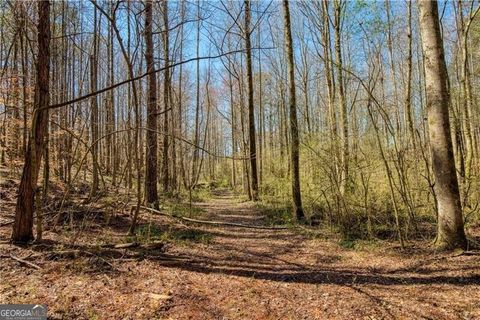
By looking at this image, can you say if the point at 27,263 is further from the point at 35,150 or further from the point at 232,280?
the point at 232,280

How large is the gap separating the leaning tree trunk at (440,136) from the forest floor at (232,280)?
349 millimetres

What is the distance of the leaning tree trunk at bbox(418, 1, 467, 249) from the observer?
14.0 feet

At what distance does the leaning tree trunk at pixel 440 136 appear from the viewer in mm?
4262

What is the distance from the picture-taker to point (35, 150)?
404 centimetres

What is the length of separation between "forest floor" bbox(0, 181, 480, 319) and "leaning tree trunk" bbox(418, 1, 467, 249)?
0.35 meters

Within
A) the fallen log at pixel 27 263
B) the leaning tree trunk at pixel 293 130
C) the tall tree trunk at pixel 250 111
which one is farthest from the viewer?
the tall tree trunk at pixel 250 111

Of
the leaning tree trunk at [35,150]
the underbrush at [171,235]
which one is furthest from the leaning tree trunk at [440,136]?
the leaning tree trunk at [35,150]

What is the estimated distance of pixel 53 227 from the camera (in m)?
4.91

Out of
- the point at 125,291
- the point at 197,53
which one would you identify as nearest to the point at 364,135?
the point at 125,291

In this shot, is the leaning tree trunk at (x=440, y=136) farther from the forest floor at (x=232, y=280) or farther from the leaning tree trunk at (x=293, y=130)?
the leaning tree trunk at (x=293, y=130)

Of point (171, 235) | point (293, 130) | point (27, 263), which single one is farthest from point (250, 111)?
point (27, 263)

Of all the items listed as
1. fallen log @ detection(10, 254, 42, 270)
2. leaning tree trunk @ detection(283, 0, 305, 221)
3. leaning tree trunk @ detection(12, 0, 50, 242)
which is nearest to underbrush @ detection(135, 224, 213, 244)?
leaning tree trunk @ detection(12, 0, 50, 242)

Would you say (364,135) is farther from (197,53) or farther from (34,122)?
(197,53)

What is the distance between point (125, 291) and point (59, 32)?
1080 cm
